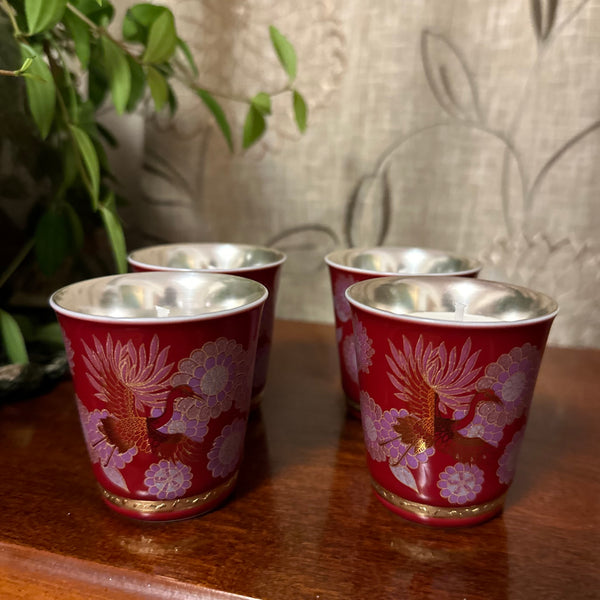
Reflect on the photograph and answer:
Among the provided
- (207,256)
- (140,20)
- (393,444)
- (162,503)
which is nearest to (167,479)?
(162,503)

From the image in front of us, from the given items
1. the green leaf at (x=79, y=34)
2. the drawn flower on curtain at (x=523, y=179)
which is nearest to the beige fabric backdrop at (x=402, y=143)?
the drawn flower on curtain at (x=523, y=179)

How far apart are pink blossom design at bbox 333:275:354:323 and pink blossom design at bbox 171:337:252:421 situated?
0.38 feet

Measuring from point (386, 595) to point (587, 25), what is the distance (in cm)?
51

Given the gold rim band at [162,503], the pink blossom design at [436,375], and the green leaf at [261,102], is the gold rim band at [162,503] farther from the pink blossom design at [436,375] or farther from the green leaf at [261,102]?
the green leaf at [261,102]

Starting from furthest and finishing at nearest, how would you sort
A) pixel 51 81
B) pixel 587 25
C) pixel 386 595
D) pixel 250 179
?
1. pixel 250 179
2. pixel 587 25
3. pixel 51 81
4. pixel 386 595

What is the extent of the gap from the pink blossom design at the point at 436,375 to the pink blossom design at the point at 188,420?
10 centimetres

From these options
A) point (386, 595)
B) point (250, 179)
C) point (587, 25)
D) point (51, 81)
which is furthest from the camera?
point (250, 179)

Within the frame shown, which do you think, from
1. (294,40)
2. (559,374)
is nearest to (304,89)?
(294,40)

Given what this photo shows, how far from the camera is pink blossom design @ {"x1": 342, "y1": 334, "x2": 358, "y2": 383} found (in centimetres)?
42

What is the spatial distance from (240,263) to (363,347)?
0.20 metres

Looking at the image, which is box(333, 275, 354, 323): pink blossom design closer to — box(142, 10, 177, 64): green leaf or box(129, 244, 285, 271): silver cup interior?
box(129, 244, 285, 271): silver cup interior

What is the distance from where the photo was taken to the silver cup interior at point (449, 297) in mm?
346

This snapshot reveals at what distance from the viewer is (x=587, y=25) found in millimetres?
513

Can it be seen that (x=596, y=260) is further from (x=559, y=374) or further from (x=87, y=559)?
(x=87, y=559)
